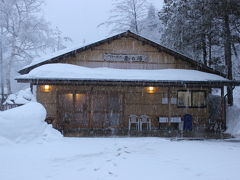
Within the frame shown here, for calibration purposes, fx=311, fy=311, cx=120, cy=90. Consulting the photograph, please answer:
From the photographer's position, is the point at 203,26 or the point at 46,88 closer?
the point at 46,88

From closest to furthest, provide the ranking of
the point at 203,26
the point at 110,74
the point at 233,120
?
the point at 110,74 → the point at 233,120 → the point at 203,26

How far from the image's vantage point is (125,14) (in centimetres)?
3316

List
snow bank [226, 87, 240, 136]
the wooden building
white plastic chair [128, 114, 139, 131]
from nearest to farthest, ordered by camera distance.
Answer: snow bank [226, 87, 240, 136] → the wooden building → white plastic chair [128, 114, 139, 131]

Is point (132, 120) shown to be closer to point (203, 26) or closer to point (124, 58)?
point (124, 58)

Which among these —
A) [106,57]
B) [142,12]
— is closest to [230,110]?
[106,57]

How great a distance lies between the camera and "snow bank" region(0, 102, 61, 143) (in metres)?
10.6

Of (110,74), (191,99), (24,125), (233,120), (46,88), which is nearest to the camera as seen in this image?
(24,125)

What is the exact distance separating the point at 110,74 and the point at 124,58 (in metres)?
2.11

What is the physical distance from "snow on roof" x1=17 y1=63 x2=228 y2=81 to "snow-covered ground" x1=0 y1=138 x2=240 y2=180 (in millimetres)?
3966

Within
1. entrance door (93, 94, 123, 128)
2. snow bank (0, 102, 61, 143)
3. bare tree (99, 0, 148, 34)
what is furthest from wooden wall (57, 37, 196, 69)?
bare tree (99, 0, 148, 34)

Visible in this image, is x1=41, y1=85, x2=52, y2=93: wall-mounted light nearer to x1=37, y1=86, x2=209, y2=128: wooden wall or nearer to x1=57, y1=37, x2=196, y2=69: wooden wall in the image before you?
x1=57, y1=37, x2=196, y2=69: wooden wall

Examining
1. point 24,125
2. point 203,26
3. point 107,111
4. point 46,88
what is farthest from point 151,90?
point 24,125

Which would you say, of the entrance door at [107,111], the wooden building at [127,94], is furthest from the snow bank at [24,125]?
the entrance door at [107,111]

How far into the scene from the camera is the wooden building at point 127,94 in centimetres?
1683
